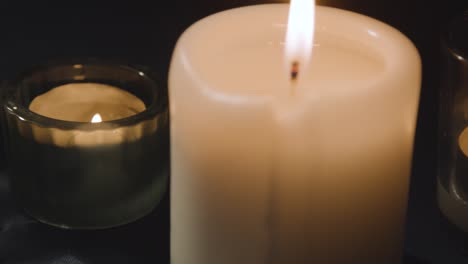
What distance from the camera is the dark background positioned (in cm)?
53

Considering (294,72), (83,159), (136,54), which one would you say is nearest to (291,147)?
(294,72)

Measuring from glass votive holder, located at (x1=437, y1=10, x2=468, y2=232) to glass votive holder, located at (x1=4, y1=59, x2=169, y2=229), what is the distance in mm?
191

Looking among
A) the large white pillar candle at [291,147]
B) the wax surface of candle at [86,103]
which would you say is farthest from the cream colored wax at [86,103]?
the large white pillar candle at [291,147]

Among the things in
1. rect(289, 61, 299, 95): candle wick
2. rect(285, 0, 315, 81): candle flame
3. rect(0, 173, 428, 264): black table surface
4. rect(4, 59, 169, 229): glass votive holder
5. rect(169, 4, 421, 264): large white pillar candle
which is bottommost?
rect(0, 173, 428, 264): black table surface

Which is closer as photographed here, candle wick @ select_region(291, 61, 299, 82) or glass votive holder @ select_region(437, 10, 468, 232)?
candle wick @ select_region(291, 61, 299, 82)

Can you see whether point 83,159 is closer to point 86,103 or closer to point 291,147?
point 86,103

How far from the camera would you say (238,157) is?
14.6 inches

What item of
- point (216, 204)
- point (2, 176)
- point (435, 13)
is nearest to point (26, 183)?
point (2, 176)

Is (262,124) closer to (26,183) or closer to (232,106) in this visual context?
(232,106)

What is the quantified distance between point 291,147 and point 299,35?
0.20 feet

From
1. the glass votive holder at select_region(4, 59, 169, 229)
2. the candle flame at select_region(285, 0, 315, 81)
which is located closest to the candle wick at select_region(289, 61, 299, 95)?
the candle flame at select_region(285, 0, 315, 81)

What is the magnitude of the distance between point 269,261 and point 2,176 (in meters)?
0.28

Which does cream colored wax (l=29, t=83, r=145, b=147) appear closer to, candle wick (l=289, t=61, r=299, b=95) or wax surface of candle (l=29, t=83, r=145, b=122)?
wax surface of candle (l=29, t=83, r=145, b=122)

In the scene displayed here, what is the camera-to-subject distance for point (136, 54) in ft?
2.34
